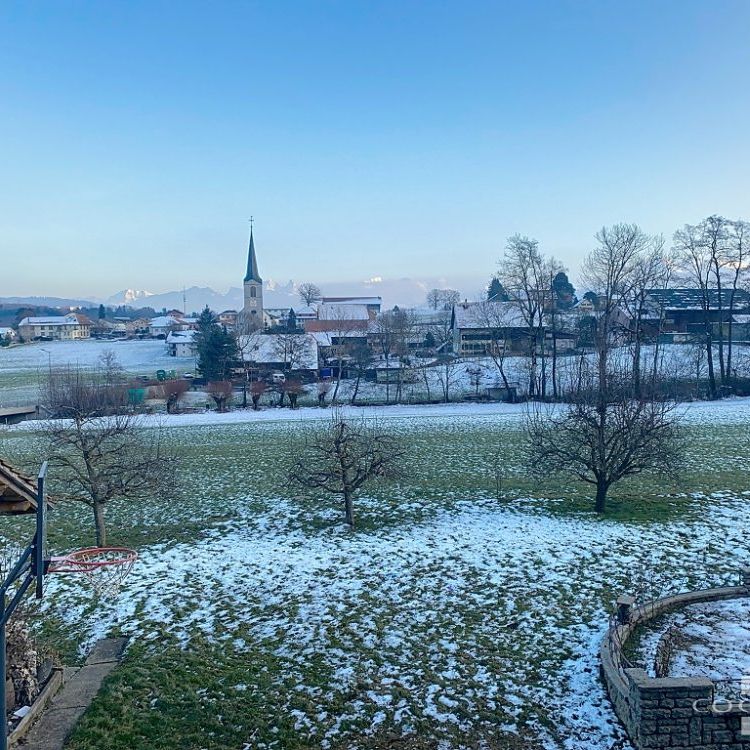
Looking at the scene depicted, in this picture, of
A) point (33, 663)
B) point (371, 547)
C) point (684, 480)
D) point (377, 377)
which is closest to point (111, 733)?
point (33, 663)

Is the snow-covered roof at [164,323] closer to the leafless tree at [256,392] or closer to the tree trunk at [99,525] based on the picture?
the leafless tree at [256,392]

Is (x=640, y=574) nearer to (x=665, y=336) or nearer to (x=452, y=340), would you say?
(x=665, y=336)

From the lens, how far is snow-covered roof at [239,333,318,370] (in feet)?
187

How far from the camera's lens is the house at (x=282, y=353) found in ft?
185

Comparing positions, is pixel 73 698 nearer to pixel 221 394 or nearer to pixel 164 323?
pixel 221 394

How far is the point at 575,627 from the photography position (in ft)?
33.3

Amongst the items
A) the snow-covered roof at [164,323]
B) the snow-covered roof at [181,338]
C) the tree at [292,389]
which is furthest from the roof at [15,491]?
the snow-covered roof at [164,323]

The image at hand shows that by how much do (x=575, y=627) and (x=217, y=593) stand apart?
7341 millimetres

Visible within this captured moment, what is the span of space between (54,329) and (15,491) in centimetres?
13682

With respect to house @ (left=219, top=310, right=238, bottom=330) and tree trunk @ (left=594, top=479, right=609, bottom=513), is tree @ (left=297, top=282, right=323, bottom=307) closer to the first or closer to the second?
house @ (left=219, top=310, right=238, bottom=330)

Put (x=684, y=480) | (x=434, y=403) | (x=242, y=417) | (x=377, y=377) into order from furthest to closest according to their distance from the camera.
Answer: (x=377, y=377)
(x=434, y=403)
(x=242, y=417)
(x=684, y=480)

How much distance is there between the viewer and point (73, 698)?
27.8ft

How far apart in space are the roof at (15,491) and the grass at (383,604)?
3.44 m

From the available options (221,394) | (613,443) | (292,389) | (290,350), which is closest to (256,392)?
(221,394)
